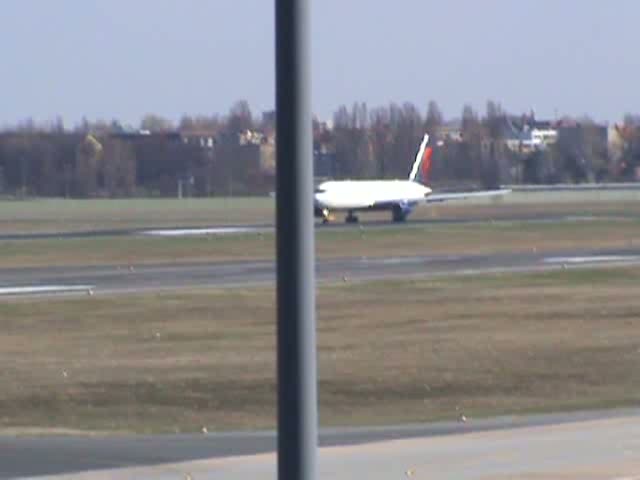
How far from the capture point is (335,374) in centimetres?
2262

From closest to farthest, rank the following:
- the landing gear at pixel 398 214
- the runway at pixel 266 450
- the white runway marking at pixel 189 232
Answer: the runway at pixel 266 450
the white runway marking at pixel 189 232
the landing gear at pixel 398 214

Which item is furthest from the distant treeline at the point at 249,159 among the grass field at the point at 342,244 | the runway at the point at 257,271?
the runway at the point at 257,271

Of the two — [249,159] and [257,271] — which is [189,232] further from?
[249,159]

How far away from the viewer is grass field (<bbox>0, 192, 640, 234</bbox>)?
3834 inches

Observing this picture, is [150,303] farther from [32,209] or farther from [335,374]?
[32,209]

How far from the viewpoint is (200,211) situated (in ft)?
391

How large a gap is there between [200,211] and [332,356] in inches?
3726

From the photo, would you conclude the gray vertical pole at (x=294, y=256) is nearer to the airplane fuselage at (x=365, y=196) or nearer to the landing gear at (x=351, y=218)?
the airplane fuselage at (x=365, y=196)

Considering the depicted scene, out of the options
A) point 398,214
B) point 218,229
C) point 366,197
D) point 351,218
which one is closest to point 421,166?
point 398,214

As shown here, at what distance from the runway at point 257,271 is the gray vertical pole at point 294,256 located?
34979 mm

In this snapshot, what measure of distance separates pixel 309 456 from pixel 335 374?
1751 centimetres

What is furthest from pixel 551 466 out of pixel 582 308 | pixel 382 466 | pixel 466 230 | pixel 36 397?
pixel 466 230

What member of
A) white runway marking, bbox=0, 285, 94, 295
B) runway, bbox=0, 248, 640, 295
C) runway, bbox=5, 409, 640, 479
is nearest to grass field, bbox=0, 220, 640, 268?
runway, bbox=0, 248, 640, 295

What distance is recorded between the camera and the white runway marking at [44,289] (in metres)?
40.0
